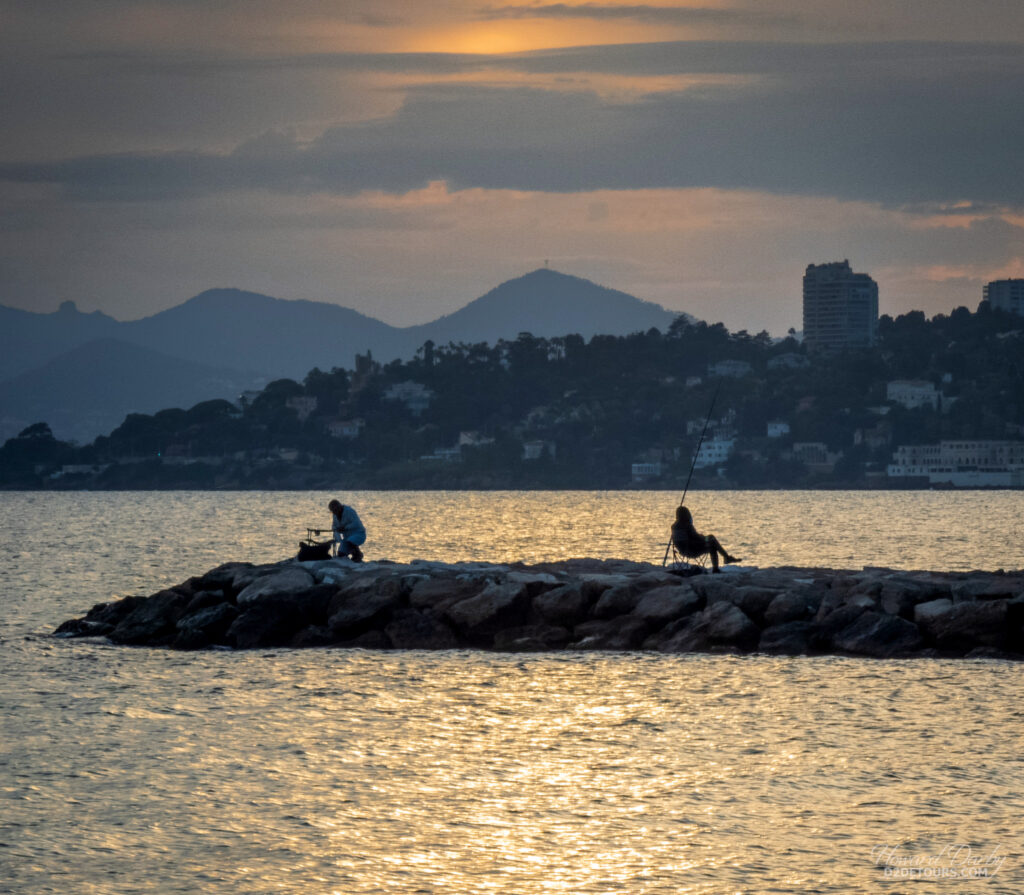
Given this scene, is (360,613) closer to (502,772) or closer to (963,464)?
(502,772)

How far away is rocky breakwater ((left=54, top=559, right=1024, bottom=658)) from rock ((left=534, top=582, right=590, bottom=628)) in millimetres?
22

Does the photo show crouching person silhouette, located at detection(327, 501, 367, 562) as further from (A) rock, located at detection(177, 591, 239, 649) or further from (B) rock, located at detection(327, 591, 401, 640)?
(A) rock, located at detection(177, 591, 239, 649)

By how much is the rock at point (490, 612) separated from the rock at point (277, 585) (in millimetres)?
2765

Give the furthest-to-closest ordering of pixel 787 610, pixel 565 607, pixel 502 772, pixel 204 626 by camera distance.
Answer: pixel 204 626 → pixel 565 607 → pixel 787 610 → pixel 502 772

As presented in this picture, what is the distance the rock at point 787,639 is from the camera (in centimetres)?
2153

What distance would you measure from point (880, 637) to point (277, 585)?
999 cm

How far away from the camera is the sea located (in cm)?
1052

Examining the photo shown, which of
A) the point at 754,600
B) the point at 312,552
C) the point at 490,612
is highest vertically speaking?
the point at 312,552

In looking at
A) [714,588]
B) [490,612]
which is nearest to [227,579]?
[490,612]

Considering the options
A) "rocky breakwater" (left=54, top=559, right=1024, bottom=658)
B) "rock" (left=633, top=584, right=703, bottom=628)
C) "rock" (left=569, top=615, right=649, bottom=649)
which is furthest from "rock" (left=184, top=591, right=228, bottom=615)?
"rock" (left=633, top=584, right=703, bottom=628)

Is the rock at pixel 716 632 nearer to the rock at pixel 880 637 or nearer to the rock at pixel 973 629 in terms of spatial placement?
the rock at pixel 880 637

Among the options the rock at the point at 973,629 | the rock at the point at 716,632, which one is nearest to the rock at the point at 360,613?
the rock at the point at 716,632

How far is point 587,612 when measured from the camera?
76.2 feet

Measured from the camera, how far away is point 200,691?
18.7 meters
